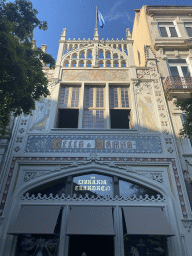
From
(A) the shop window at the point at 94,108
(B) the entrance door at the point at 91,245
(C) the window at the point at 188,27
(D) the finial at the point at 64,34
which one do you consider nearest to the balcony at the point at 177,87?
(A) the shop window at the point at 94,108

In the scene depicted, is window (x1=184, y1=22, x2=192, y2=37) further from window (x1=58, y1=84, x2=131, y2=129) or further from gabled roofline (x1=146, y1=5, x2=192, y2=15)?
window (x1=58, y1=84, x2=131, y2=129)

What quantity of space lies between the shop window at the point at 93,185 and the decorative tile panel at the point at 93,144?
1.28 m

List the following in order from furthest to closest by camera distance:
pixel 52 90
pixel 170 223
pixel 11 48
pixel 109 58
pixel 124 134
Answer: pixel 109 58 < pixel 52 90 < pixel 124 134 < pixel 170 223 < pixel 11 48

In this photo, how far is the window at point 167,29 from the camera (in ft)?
55.6

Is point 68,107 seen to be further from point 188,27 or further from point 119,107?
point 188,27

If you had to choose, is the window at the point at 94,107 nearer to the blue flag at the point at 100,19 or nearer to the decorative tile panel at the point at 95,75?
the decorative tile panel at the point at 95,75

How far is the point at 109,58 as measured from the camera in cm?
1470

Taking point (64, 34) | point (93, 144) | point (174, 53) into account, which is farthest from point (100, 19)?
point (93, 144)

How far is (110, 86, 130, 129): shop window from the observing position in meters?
12.6

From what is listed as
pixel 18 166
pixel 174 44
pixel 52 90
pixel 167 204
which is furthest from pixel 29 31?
pixel 174 44

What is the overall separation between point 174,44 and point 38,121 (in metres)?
11.5

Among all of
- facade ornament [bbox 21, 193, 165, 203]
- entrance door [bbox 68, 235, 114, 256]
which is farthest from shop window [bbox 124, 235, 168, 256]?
facade ornament [bbox 21, 193, 165, 203]

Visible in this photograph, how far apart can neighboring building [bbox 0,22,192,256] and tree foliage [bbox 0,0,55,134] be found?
2.65 metres

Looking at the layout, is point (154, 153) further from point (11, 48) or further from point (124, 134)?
point (11, 48)
